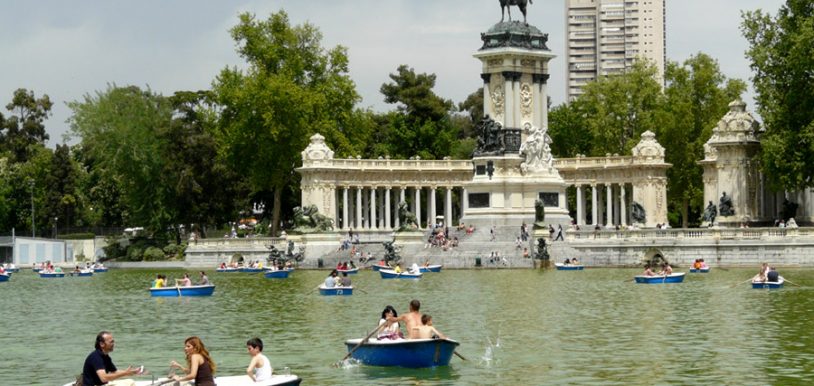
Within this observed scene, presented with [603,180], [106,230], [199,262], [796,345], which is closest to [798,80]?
[603,180]

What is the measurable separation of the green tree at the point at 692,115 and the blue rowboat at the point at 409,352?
72538 mm

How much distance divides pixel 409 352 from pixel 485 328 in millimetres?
11057

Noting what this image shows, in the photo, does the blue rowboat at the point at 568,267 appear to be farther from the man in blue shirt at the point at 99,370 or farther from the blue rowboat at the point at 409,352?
the man in blue shirt at the point at 99,370

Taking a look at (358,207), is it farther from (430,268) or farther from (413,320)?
(413,320)

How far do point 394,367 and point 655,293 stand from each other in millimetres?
25257

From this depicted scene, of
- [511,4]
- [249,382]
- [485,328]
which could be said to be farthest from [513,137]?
[249,382]

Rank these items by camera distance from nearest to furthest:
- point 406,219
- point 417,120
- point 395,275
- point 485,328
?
point 485,328 → point 395,275 → point 406,219 → point 417,120

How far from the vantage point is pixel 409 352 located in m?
32.7

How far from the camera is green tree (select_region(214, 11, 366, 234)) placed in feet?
346

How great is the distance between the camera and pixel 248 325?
4650 centimetres

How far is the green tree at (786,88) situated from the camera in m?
78.4

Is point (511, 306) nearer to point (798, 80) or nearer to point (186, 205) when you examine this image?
point (798, 80)

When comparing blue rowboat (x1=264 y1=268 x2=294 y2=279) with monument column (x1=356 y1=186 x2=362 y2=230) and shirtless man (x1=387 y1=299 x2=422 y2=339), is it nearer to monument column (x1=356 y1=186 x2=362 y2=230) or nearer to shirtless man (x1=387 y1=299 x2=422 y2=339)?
monument column (x1=356 y1=186 x2=362 y2=230)

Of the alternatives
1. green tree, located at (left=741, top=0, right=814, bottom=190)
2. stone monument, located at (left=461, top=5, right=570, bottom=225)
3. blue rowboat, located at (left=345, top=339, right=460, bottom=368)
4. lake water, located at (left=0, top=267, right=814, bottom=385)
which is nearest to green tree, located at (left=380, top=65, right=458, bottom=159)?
stone monument, located at (left=461, top=5, right=570, bottom=225)
